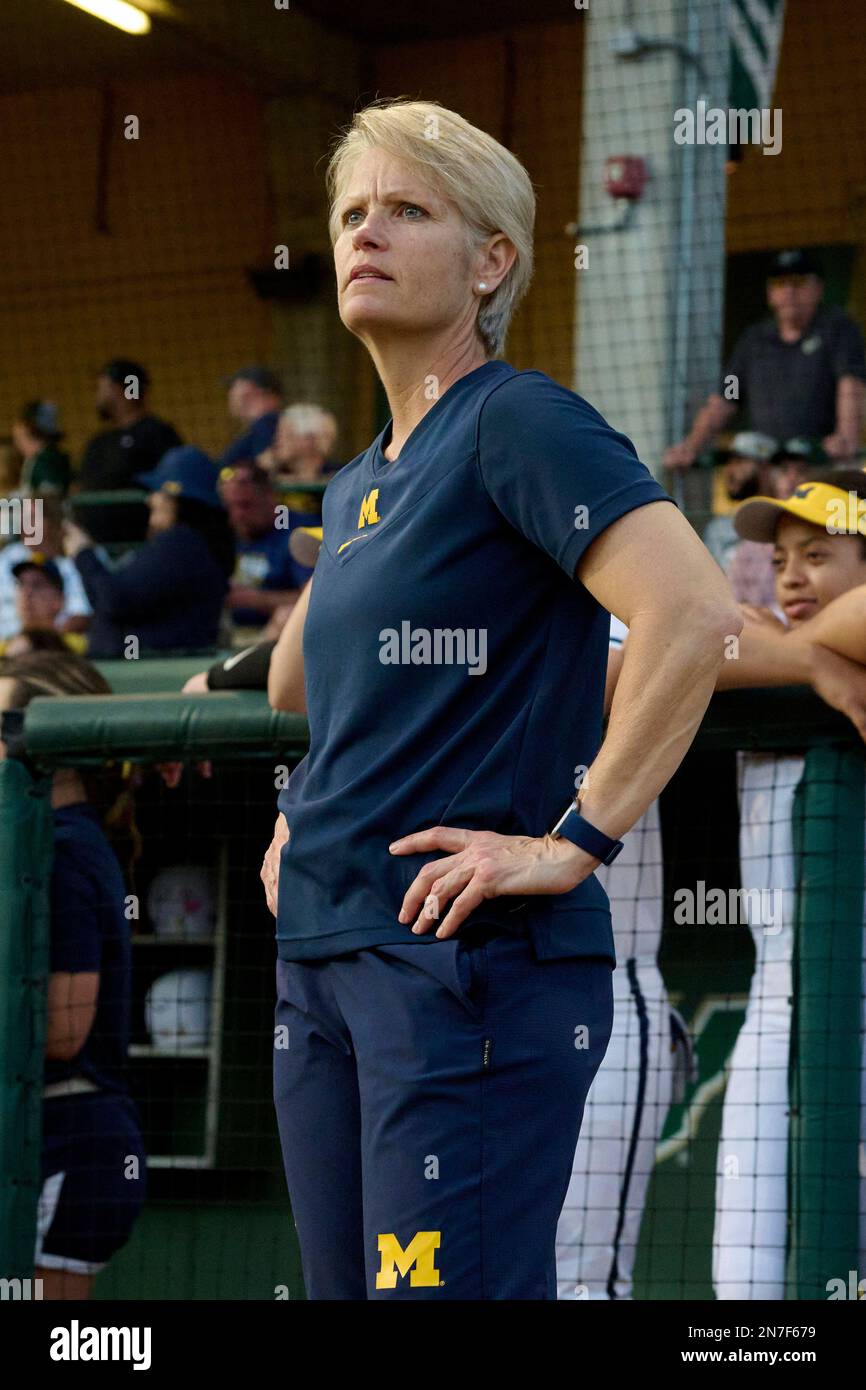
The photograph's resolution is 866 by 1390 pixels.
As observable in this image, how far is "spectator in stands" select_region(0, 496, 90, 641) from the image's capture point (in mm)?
7832

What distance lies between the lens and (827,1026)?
3092 millimetres

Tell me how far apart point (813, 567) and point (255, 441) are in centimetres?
525

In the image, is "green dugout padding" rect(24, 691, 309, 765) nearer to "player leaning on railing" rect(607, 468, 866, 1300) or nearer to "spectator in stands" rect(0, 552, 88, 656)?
"player leaning on railing" rect(607, 468, 866, 1300)

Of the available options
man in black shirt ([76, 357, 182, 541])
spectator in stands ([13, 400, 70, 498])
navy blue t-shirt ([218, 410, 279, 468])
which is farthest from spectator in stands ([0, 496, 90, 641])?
spectator in stands ([13, 400, 70, 498])

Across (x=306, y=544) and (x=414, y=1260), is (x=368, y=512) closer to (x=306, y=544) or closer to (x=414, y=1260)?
(x=414, y=1260)

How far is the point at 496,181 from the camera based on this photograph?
91.8 inches

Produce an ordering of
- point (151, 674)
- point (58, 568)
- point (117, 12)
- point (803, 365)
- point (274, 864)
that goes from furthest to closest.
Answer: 1. point (117, 12)
2. point (58, 568)
3. point (803, 365)
4. point (151, 674)
5. point (274, 864)

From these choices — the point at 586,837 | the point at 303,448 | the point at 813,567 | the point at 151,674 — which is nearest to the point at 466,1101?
the point at 586,837

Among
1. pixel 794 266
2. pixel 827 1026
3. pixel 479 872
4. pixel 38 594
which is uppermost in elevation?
pixel 794 266

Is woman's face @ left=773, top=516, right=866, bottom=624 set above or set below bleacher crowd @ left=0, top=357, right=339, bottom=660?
below

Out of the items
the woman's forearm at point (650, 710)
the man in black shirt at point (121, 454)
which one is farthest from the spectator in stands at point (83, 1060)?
the man in black shirt at point (121, 454)

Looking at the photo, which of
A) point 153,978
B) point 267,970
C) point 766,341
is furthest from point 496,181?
point 766,341

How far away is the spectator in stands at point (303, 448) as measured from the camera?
800 cm

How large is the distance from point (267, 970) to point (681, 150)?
3363mm
